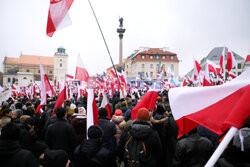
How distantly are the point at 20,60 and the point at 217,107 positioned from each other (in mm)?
118285

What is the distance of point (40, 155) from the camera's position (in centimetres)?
328

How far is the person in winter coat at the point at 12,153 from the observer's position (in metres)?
2.37

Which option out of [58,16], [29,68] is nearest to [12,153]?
[58,16]

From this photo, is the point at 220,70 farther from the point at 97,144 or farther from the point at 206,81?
the point at 97,144

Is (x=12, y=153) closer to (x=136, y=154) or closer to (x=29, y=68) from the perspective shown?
(x=136, y=154)

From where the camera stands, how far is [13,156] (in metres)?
2.40

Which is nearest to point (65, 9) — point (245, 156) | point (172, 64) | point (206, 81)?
point (245, 156)

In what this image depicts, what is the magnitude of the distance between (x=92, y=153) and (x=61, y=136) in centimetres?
136

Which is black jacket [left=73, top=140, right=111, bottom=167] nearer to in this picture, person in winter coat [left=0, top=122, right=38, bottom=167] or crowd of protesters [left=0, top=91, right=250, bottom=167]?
crowd of protesters [left=0, top=91, right=250, bottom=167]

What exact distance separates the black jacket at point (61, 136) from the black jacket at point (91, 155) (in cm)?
111

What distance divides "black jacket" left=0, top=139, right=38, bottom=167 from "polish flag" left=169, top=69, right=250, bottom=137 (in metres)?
1.76

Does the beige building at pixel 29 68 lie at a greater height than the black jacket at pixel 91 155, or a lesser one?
greater

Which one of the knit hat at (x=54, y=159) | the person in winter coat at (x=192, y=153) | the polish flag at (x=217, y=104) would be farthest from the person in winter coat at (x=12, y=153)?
the person in winter coat at (x=192, y=153)

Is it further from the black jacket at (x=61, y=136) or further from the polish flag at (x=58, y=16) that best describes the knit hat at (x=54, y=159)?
the polish flag at (x=58, y=16)
